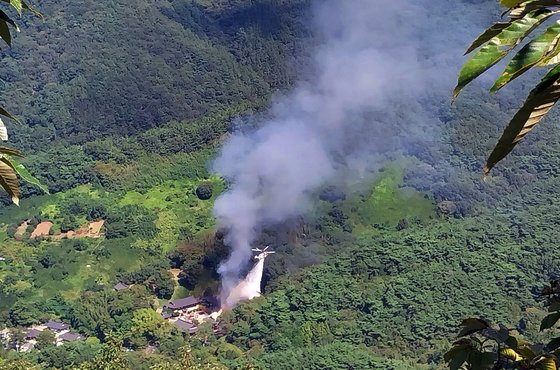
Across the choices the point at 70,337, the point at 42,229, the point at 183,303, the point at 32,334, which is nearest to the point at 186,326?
the point at 183,303

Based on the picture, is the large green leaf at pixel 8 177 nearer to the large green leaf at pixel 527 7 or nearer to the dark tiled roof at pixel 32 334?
the large green leaf at pixel 527 7

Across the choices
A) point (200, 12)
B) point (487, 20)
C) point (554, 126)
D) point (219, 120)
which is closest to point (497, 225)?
point (554, 126)

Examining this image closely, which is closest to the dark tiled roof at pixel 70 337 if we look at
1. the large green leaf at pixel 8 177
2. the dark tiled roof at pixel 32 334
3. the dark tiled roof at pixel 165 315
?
the dark tiled roof at pixel 32 334

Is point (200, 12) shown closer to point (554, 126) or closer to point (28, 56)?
point (28, 56)

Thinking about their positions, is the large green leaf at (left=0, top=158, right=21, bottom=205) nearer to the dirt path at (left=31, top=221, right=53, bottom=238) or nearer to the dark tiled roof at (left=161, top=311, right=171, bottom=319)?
the dark tiled roof at (left=161, top=311, right=171, bottom=319)

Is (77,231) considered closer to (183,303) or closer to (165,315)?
(183,303)

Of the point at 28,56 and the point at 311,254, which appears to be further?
the point at 28,56

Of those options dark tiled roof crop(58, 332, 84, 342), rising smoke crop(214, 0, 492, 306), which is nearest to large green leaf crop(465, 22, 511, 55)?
dark tiled roof crop(58, 332, 84, 342)

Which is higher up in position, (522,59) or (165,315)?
(165,315)
